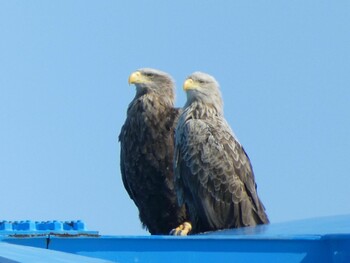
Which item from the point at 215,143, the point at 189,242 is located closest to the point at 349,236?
the point at 189,242

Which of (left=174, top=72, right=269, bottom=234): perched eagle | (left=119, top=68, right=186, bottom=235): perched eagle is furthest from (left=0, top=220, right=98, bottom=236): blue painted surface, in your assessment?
(left=119, top=68, right=186, bottom=235): perched eagle

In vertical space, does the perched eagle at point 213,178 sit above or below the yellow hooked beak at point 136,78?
below

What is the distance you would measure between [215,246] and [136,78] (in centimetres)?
693

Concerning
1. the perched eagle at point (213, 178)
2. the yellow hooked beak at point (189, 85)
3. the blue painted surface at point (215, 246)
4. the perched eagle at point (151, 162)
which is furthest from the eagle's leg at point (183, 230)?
the blue painted surface at point (215, 246)

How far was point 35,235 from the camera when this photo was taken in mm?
4359

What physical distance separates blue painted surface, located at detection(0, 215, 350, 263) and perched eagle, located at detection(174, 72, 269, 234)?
15.7ft

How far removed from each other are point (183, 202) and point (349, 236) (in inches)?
223

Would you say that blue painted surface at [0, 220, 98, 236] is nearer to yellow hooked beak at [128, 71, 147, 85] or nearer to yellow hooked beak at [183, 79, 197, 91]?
yellow hooked beak at [183, 79, 197, 91]

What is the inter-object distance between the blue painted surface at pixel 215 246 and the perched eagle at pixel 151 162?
18.2 feet

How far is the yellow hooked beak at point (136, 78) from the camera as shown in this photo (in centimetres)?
1080

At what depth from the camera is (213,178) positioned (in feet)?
30.1

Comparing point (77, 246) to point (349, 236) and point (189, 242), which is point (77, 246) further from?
point (349, 236)

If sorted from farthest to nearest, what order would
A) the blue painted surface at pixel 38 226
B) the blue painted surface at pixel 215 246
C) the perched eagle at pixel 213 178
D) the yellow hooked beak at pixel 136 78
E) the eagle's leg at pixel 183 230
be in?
the yellow hooked beak at pixel 136 78 → the perched eagle at pixel 213 178 → the eagle's leg at pixel 183 230 → the blue painted surface at pixel 38 226 → the blue painted surface at pixel 215 246

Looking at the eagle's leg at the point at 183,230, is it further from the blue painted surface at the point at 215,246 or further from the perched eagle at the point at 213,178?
the blue painted surface at the point at 215,246
